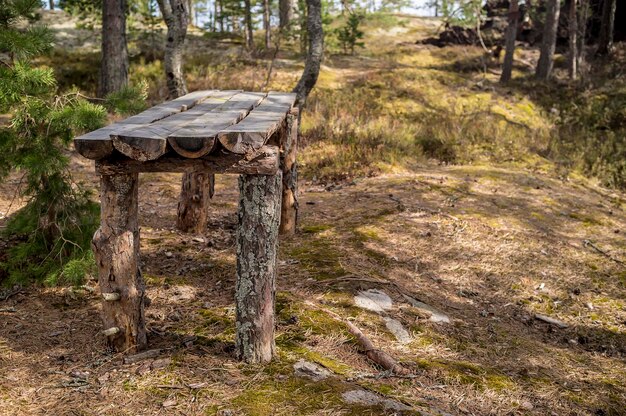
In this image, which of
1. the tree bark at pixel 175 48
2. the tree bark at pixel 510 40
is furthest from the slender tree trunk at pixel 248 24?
the tree bark at pixel 510 40

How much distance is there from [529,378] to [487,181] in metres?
5.79

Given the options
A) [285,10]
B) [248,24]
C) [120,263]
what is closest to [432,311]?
[120,263]

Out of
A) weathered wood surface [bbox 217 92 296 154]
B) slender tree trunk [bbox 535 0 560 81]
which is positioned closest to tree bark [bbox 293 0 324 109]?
weathered wood surface [bbox 217 92 296 154]

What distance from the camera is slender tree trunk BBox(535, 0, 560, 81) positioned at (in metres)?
15.9

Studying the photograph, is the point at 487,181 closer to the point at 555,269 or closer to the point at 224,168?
the point at 555,269

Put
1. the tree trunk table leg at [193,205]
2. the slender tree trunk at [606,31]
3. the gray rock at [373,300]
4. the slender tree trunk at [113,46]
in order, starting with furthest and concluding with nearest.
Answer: the slender tree trunk at [606,31], the slender tree trunk at [113,46], the tree trunk table leg at [193,205], the gray rock at [373,300]

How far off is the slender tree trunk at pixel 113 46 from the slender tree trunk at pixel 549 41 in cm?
1257

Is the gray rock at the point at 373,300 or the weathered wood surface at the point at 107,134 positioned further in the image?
the gray rock at the point at 373,300

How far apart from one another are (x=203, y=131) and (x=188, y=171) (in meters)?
0.30

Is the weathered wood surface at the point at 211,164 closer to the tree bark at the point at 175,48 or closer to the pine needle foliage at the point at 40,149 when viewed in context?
the pine needle foliage at the point at 40,149

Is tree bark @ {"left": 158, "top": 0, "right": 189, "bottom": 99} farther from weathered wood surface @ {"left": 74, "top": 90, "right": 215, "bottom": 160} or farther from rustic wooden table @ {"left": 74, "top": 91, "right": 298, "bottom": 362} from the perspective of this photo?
rustic wooden table @ {"left": 74, "top": 91, "right": 298, "bottom": 362}

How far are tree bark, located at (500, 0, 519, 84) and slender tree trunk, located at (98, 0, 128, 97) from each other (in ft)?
37.7

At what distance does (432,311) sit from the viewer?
5164 millimetres

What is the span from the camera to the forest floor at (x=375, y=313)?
355 centimetres
